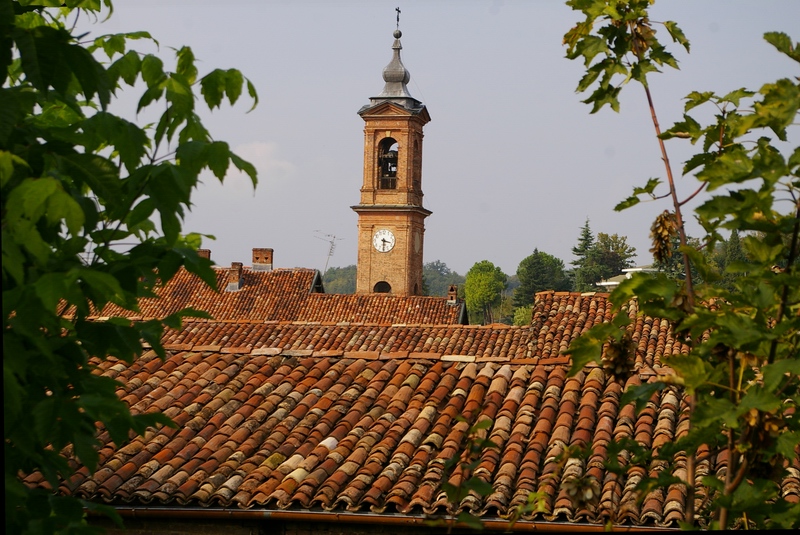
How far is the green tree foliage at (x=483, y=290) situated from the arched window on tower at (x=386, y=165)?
6049 centimetres

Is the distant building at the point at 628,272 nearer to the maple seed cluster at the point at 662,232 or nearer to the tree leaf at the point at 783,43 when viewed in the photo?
the maple seed cluster at the point at 662,232

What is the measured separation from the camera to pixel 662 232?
3.58m

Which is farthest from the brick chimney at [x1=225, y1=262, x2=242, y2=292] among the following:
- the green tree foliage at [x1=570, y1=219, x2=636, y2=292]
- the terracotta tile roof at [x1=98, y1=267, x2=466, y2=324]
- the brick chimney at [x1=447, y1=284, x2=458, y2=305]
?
the green tree foliage at [x1=570, y1=219, x2=636, y2=292]

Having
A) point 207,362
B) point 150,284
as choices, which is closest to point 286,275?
point 207,362

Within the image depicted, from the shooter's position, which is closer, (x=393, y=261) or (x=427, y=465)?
(x=427, y=465)

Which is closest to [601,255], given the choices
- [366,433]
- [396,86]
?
[396,86]

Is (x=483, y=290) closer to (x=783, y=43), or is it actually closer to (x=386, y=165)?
(x=386, y=165)

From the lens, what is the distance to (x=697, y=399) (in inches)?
125

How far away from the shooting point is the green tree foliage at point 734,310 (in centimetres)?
287

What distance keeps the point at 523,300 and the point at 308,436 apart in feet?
323

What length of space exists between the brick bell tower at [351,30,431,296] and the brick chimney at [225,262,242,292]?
31.2 ft

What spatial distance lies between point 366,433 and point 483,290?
9927 cm

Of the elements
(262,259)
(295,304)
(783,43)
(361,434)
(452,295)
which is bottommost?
(361,434)

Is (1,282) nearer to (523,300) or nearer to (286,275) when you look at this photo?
(286,275)
